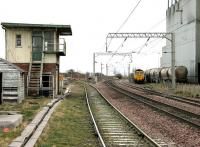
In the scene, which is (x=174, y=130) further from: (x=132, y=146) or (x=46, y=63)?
(x=46, y=63)

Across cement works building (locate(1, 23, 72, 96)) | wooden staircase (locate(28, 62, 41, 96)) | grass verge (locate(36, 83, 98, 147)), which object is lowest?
grass verge (locate(36, 83, 98, 147))

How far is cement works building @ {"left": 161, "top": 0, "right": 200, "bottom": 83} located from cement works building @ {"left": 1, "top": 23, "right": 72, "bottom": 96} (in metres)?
20.6

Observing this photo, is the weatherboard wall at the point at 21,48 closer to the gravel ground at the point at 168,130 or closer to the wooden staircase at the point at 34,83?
the wooden staircase at the point at 34,83

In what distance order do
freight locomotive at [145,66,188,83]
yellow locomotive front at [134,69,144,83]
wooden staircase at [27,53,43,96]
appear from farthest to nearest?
yellow locomotive front at [134,69,144,83], freight locomotive at [145,66,188,83], wooden staircase at [27,53,43,96]

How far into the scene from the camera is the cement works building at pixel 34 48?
1267 inches

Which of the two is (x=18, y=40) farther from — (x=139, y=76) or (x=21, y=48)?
(x=139, y=76)

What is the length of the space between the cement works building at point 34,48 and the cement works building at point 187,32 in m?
20.6

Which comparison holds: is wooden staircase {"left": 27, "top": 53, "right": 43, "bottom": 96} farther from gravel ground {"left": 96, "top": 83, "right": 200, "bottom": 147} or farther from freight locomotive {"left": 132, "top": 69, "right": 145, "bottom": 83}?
freight locomotive {"left": 132, "top": 69, "right": 145, "bottom": 83}

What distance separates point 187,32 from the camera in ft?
188

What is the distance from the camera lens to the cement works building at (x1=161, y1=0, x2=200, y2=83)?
54.2 meters

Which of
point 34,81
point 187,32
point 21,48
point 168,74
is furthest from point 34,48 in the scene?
point 187,32

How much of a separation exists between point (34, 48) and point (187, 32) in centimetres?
3053

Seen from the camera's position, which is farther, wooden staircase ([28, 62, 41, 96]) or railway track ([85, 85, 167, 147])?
wooden staircase ([28, 62, 41, 96])

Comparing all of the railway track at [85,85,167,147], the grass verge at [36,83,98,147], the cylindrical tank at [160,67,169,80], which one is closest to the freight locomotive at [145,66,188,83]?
the cylindrical tank at [160,67,169,80]
